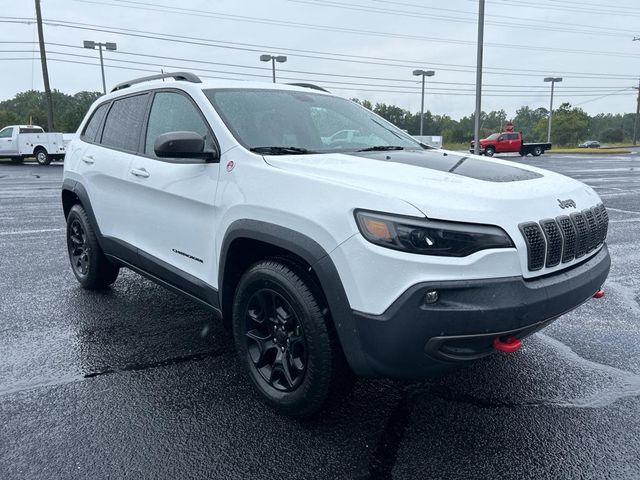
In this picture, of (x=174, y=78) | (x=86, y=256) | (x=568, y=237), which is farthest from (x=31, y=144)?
(x=568, y=237)

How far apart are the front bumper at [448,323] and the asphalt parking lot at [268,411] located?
537mm

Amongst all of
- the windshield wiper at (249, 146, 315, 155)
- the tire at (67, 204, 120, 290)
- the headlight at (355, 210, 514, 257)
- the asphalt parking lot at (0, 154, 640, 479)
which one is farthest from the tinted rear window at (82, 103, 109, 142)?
the headlight at (355, 210, 514, 257)

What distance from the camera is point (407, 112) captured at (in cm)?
10006

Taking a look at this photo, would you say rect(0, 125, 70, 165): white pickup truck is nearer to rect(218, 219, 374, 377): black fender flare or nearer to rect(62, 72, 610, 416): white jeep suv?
rect(62, 72, 610, 416): white jeep suv

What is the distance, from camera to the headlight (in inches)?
89.3

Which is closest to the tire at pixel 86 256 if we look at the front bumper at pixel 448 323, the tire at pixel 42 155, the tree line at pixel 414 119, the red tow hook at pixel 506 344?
the front bumper at pixel 448 323

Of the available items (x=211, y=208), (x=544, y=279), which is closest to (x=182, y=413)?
(x=211, y=208)

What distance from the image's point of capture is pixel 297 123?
3607 millimetres

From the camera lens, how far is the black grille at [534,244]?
2.38 meters

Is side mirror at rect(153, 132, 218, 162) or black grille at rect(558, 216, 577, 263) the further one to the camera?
side mirror at rect(153, 132, 218, 162)

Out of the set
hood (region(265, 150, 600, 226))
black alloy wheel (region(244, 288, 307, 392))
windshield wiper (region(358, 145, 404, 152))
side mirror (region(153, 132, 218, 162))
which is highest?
side mirror (region(153, 132, 218, 162))

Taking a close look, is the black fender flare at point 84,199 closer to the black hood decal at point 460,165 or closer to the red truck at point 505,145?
the black hood decal at point 460,165

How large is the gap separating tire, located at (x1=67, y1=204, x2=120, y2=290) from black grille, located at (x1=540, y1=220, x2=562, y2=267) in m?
3.80

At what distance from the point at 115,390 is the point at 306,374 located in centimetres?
132
